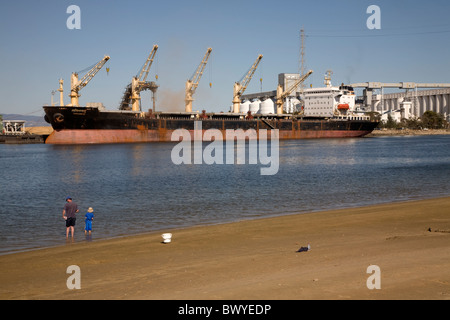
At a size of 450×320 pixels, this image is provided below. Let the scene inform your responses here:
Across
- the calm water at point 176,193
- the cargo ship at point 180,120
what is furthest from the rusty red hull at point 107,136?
the calm water at point 176,193

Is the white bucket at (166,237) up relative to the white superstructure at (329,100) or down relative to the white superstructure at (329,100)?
down

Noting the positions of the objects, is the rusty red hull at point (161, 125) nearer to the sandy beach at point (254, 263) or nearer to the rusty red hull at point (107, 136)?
the rusty red hull at point (107, 136)

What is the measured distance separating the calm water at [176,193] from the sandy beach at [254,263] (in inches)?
124

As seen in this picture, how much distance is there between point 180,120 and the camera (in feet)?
317

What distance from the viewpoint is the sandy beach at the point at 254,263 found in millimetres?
8141

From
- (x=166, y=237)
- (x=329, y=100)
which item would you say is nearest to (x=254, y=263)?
(x=166, y=237)

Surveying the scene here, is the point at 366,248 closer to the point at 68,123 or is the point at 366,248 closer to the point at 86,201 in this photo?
the point at 86,201

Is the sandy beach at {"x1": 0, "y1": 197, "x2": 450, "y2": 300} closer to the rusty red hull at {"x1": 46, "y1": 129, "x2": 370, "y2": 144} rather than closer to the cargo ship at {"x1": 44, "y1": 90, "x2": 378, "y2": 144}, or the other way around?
the cargo ship at {"x1": 44, "y1": 90, "x2": 378, "y2": 144}

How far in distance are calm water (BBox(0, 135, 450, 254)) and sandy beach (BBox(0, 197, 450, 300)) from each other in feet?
10.4

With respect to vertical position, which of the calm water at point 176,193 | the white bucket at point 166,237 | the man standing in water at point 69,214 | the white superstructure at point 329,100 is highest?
the white superstructure at point 329,100

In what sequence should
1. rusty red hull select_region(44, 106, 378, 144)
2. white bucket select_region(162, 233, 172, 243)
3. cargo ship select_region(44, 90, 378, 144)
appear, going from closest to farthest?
1. white bucket select_region(162, 233, 172, 243)
2. cargo ship select_region(44, 90, 378, 144)
3. rusty red hull select_region(44, 106, 378, 144)

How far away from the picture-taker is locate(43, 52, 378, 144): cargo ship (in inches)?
3430

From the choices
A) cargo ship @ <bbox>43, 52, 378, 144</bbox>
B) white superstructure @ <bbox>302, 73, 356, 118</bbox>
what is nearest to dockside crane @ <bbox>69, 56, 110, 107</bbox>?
cargo ship @ <bbox>43, 52, 378, 144</bbox>
